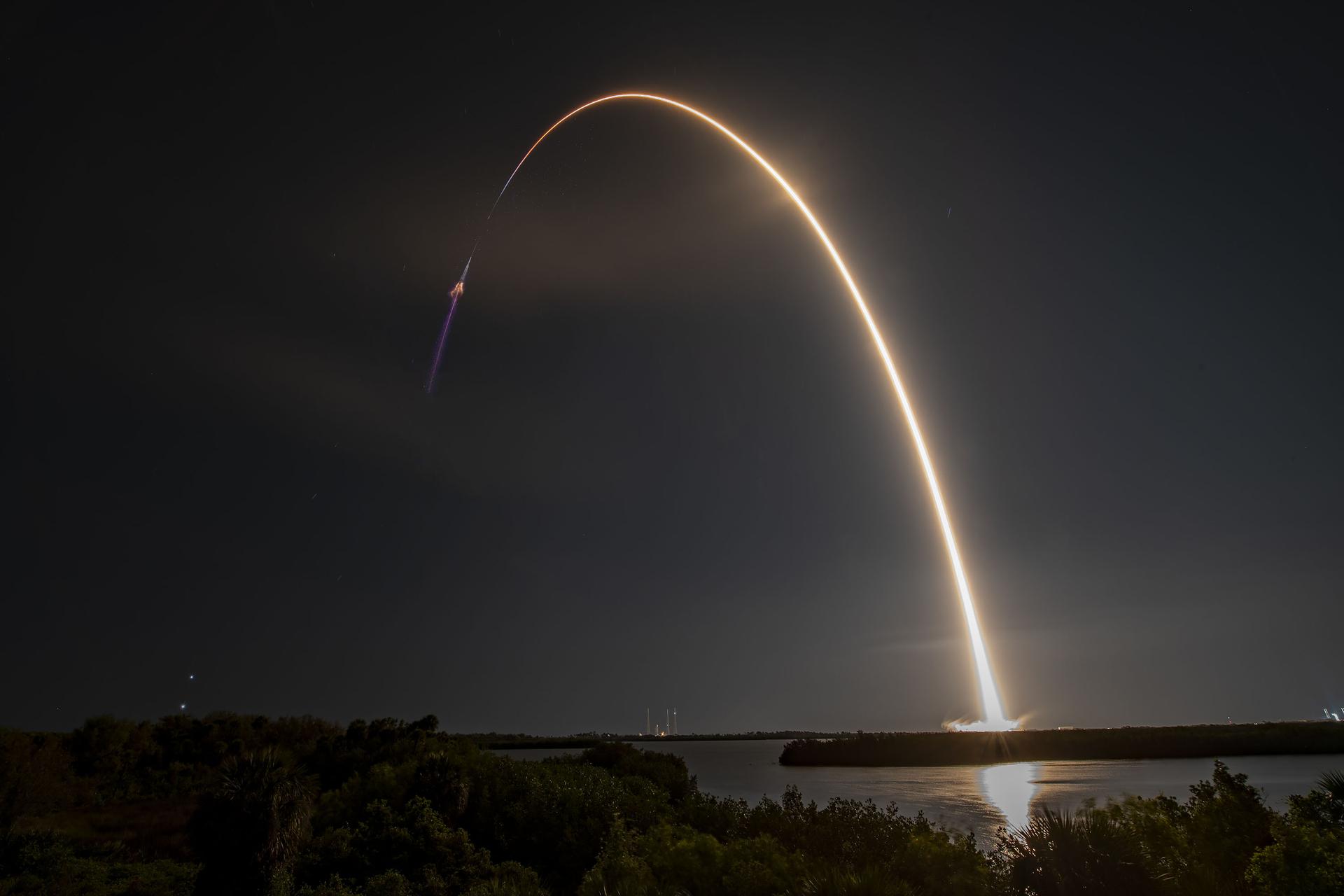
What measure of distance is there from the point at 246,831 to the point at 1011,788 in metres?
77.0

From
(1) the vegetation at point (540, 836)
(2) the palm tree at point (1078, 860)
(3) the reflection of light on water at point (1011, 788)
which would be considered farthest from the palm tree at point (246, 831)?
(3) the reflection of light on water at point (1011, 788)

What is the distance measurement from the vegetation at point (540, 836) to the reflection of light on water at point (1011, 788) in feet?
33.3

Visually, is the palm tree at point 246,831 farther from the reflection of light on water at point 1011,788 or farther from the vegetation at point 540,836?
the reflection of light on water at point 1011,788

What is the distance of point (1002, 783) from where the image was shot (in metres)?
86.9

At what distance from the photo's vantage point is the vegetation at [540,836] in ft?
41.0

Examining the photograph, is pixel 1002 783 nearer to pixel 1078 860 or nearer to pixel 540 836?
pixel 540 836

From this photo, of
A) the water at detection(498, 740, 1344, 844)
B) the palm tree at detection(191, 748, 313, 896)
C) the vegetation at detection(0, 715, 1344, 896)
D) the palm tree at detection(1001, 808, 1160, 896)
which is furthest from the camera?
the water at detection(498, 740, 1344, 844)

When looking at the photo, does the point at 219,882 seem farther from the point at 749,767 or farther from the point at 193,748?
the point at 749,767

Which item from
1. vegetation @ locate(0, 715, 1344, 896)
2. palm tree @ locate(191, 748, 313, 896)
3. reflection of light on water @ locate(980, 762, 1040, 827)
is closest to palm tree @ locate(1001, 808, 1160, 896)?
vegetation @ locate(0, 715, 1344, 896)

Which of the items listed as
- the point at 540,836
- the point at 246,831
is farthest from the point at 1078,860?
the point at 540,836

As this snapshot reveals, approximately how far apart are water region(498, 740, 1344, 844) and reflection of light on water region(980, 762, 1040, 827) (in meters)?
0.10

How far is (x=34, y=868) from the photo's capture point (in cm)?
2870

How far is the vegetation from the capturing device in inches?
492

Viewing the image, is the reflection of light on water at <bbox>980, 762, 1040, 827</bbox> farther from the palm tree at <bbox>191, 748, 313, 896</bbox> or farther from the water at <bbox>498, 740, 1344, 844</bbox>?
the palm tree at <bbox>191, 748, 313, 896</bbox>
